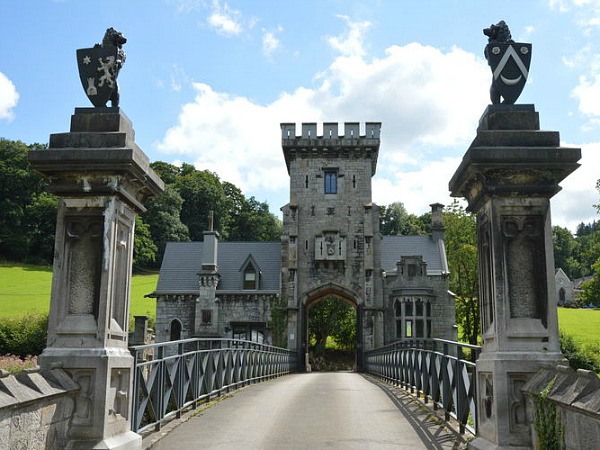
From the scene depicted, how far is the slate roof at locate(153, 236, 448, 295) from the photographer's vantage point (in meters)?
36.6

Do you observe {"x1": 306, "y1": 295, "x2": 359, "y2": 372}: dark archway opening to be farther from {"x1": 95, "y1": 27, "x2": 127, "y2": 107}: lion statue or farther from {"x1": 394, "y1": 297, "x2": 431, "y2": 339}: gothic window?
{"x1": 95, "y1": 27, "x2": 127, "y2": 107}: lion statue

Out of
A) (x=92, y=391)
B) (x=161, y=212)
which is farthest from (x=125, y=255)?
(x=161, y=212)

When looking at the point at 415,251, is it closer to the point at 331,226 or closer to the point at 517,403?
the point at 331,226

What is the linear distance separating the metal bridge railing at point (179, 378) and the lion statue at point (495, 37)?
444 cm

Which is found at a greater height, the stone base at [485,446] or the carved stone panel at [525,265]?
the carved stone panel at [525,265]

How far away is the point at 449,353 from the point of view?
8.61m

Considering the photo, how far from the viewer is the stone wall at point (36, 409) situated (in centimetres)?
425

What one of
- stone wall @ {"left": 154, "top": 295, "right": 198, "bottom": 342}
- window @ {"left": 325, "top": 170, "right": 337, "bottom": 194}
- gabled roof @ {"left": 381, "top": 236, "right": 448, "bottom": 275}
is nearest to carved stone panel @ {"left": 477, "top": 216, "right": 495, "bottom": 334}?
gabled roof @ {"left": 381, "top": 236, "right": 448, "bottom": 275}

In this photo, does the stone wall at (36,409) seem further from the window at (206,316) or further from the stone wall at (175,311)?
the stone wall at (175,311)

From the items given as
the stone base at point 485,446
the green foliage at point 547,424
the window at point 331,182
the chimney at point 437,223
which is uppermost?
the window at point 331,182

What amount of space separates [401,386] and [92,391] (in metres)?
11.2

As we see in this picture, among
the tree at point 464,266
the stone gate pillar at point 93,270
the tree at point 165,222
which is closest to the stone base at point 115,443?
the stone gate pillar at point 93,270

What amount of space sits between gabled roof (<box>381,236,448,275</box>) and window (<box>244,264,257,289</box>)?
25.5ft

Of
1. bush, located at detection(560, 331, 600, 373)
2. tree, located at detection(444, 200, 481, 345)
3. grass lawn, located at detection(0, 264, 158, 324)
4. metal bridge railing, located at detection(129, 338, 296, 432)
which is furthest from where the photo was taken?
grass lawn, located at detection(0, 264, 158, 324)
